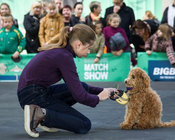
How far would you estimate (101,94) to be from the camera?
3.63m

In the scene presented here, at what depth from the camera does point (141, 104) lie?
376cm

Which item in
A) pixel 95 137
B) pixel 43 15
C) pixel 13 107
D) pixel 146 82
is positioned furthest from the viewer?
pixel 43 15

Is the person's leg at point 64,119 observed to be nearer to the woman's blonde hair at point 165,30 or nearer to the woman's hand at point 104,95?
the woman's hand at point 104,95

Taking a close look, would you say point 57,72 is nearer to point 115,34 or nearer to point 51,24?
point 115,34

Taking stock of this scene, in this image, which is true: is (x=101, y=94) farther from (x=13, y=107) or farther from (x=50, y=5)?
(x=50, y=5)

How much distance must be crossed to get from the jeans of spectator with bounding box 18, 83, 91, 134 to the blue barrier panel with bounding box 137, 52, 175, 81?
4252 mm

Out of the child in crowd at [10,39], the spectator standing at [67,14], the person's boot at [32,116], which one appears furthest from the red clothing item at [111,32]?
the person's boot at [32,116]

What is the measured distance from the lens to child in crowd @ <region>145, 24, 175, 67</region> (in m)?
7.58

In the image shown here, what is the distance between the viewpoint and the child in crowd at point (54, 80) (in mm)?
3480

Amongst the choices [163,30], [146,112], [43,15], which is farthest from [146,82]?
[43,15]

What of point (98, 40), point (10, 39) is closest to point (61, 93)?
point (98, 40)

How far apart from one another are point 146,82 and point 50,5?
14.3 feet

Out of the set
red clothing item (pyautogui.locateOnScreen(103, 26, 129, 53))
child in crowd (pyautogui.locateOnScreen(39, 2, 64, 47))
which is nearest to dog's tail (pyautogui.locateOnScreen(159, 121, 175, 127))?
red clothing item (pyautogui.locateOnScreen(103, 26, 129, 53))

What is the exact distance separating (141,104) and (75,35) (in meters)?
0.94
